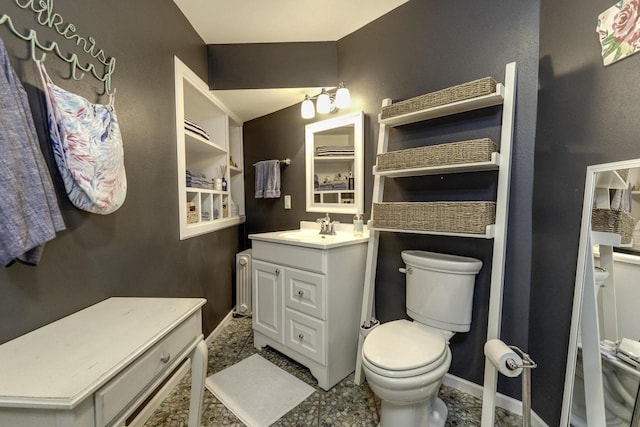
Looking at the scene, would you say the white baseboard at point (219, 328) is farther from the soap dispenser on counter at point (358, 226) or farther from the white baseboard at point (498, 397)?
the white baseboard at point (498, 397)

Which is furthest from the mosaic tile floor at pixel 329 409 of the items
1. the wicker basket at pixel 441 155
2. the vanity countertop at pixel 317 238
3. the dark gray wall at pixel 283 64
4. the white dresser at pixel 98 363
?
the dark gray wall at pixel 283 64

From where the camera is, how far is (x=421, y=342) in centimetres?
120

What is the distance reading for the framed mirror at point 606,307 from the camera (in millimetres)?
816

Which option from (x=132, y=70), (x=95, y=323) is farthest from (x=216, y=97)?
(x=95, y=323)

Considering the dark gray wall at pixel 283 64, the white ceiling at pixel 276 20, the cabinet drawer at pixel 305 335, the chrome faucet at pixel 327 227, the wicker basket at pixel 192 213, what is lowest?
the cabinet drawer at pixel 305 335

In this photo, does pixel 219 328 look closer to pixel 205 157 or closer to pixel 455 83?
pixel 205 157

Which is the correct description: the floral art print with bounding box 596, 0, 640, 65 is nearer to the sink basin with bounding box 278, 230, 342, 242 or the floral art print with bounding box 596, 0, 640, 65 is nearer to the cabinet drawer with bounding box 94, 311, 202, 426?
the sink basin with bounding box 278, 230, 342, 242

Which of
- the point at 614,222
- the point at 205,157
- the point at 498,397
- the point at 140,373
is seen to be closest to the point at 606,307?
the point at 614,222

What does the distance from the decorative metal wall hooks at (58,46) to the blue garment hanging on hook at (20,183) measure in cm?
14

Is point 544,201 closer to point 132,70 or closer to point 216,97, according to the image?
point 132,70

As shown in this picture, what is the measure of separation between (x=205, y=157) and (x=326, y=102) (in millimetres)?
1246

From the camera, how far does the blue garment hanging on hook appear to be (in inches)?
26.8

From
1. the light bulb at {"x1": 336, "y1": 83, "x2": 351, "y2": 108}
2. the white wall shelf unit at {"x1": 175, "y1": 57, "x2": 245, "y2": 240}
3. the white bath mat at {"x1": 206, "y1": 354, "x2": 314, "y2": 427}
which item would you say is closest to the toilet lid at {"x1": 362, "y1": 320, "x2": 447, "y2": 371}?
the white bath mat at {"x1": 206, "y1": 354, "x2": 314, "y2": 427}

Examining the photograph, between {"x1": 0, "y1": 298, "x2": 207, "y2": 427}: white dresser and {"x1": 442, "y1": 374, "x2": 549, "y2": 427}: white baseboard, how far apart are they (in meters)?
1.39
